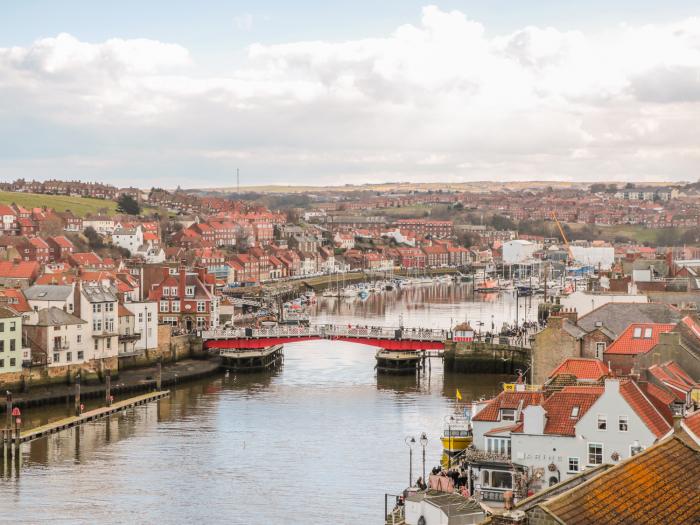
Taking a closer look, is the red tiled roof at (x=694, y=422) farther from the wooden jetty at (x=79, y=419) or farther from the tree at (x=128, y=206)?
the tree at (x=128, y=206)

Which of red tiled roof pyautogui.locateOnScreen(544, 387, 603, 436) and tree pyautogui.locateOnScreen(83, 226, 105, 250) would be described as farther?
tree pyautogui.locateOnScreen(83, 226, 105, 250)

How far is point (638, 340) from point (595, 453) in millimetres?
10728

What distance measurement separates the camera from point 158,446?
36.5 meters

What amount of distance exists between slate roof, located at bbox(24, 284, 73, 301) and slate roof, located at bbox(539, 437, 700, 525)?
42748 millimetres

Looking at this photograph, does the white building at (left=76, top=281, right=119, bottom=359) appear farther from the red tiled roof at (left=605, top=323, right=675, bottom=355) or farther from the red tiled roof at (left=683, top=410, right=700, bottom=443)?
the red tiled roof at (left=683, top=410, right=700, bottom=443)

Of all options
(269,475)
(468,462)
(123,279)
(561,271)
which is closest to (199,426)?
(269,475)

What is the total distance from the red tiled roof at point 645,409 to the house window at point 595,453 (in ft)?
3.52

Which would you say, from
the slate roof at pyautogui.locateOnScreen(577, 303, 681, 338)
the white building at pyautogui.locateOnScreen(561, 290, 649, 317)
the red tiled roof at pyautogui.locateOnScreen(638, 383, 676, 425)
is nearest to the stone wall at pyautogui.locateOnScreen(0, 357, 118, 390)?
the white building at pyautogui.locateOnScreen(561, 290, 649, 317)

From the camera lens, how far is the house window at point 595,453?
25727 millimetres

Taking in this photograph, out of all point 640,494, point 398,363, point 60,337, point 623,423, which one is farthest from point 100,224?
point 640,494

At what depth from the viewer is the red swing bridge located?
56.5 m

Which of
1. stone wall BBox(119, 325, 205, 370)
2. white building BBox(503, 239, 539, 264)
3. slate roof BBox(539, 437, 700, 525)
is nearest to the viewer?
slate roof BBox(539, 437, 700, 525)

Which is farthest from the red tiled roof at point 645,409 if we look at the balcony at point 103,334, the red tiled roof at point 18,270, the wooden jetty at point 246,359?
the red tiled roof at point 18,270

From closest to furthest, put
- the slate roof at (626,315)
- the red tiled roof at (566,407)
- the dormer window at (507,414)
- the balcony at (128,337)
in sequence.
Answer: the red tiled roof at (566,407)
the dormer window at (507,414)
the slate roof at (626,315)
the balcony at (128,337)
